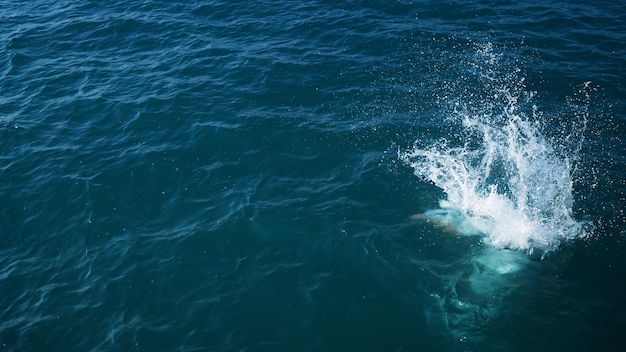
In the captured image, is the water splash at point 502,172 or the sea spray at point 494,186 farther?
the water splash at point 502,172

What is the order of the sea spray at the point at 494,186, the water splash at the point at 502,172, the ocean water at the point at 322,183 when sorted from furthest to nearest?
the water splash at the point at 502,172 < the sea spray at the point at 494,186 < the ocean water at the point at 322,183

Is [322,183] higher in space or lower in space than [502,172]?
lower

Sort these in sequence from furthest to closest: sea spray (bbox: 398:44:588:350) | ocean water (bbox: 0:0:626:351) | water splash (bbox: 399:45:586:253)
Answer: water splash (bbox: 399:45:586:253)
sea spray (bbox: 398:44:588:350)
ocean water (bbox: 0:0:626:351)

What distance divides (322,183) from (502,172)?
9.16 m

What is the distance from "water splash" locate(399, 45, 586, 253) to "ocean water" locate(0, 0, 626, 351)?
0.10 m

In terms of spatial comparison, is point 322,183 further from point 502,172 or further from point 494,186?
point 502,172

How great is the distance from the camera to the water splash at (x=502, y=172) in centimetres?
1942

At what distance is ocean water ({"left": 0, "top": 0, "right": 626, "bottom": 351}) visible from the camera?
1653 cm

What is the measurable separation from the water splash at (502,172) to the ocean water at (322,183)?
0.10 m

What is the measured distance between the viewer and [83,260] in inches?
754

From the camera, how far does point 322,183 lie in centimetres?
2177

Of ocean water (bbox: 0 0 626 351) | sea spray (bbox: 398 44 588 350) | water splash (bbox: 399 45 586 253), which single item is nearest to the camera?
ocean water (bbox: 0 0 626 351)

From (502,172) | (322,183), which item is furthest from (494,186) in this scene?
(322,183)

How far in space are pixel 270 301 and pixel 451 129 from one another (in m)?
13.9
